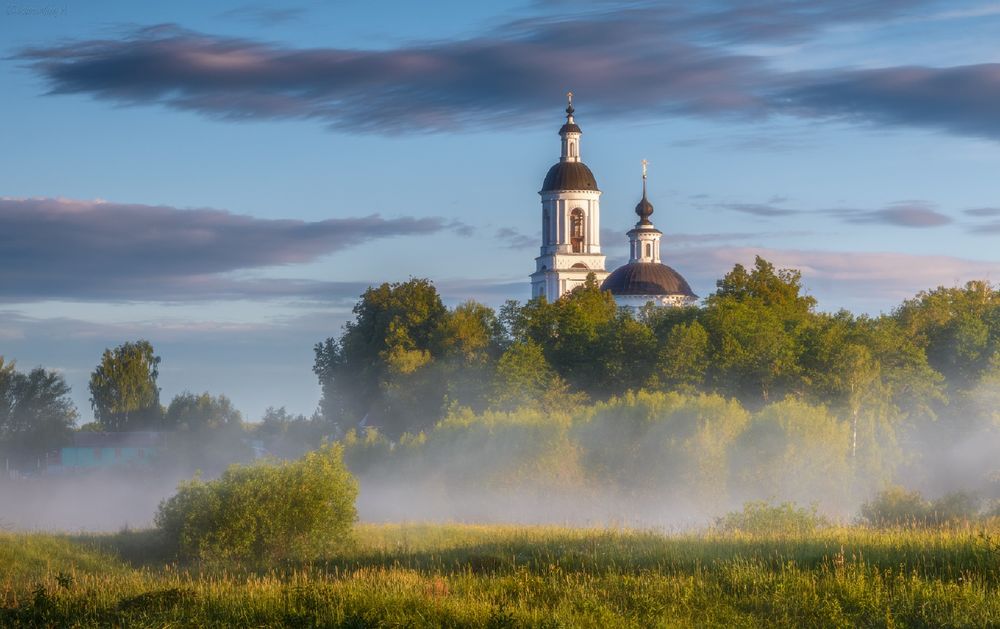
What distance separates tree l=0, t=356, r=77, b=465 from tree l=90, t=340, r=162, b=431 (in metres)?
5.96

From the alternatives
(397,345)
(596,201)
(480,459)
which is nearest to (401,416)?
(397,345)

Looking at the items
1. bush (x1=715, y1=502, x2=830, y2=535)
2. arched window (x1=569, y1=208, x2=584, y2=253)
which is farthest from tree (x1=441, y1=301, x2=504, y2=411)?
bush (x1=715, y1=502, x2=830, y2=535)

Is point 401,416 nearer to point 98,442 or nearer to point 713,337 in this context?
point 713,337

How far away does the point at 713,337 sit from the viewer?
98.6 m

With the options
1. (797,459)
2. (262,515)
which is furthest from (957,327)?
(262,515)

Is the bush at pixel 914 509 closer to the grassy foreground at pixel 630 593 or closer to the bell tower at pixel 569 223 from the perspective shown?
the grassy foreground at pixel 630 593

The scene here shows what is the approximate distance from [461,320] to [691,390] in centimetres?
2212

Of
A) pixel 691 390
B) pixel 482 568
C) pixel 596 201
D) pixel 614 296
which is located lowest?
pixel 482 568

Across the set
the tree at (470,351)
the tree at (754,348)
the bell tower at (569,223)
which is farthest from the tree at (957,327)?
the bell tower at (569,223)

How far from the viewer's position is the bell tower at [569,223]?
140 meters

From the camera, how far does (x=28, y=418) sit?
14062 centimetres

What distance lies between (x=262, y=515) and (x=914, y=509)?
996 inches

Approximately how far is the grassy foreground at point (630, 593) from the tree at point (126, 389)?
10955cm

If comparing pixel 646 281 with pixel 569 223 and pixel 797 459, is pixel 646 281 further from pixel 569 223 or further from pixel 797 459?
pixel 797 459
